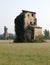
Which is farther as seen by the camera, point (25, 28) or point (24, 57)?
point (25, 28)

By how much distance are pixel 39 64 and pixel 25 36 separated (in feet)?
181

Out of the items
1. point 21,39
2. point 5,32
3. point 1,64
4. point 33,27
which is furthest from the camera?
point 5,32

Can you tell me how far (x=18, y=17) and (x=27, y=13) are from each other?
3.68 meters

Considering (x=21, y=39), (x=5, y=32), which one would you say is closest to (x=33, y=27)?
(x=21, y=39)

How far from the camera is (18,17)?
70750 mm

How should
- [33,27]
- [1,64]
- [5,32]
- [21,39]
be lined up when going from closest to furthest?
1. [1,64]
2. [21,39]
3. [33,27]
4. [5,32]

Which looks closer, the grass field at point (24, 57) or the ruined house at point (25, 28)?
the grass field at point (24, 57)

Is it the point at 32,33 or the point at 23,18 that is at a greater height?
the point at 23,18

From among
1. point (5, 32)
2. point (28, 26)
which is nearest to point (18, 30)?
point (28, 26)

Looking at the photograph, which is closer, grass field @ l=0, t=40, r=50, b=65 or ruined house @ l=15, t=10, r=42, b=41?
grass field @ l=0, t=40, r=50, b=65

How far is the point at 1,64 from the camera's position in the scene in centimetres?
1265

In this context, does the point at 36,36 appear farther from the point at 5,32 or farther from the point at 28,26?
the point at 5,32

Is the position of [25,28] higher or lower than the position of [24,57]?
higher

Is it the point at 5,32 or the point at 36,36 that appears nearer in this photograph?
the point at 36,36
